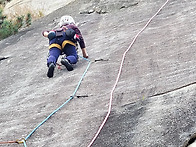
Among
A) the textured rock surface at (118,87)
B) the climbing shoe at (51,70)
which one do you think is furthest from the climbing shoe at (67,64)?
the climbing shoe at (51,70)

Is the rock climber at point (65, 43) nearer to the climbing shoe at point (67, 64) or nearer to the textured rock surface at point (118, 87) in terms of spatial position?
the climbing shoe at point (67, 64)

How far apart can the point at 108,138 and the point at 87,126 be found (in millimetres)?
433

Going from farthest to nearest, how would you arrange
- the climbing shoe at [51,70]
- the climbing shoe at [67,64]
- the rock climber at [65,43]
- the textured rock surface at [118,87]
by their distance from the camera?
the rock climber at [65,43], the climbing shoe at [67,64], the climbing shoe at [51,70], the textured rock surface at [118,87]

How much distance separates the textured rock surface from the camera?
130 inches

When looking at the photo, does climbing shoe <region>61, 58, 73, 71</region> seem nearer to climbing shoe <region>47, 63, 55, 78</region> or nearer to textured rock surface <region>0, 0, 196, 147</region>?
textured rock surface <region>0, 0, 196, 147</region>

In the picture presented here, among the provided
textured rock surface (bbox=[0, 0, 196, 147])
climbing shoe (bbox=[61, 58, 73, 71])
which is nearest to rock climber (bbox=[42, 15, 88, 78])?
climbing shoe (bbox=[61, 58, 73, 71])

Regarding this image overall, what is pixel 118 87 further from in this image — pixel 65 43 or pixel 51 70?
pixel 65 43

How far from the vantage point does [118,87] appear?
14.8 feet

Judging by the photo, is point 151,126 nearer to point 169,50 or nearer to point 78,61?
point 169,50

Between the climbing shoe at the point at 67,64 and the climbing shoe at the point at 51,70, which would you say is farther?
the climbing shoe at the point at 67,64

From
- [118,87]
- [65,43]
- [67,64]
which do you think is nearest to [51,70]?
[67,64]

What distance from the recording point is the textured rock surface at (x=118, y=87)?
331 centimetres

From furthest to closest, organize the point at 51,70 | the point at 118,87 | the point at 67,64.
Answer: the point at 67,64 → the point at 51,70 → the point at 118,87

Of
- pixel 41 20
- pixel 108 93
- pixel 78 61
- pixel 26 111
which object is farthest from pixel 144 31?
pixel 41 20
